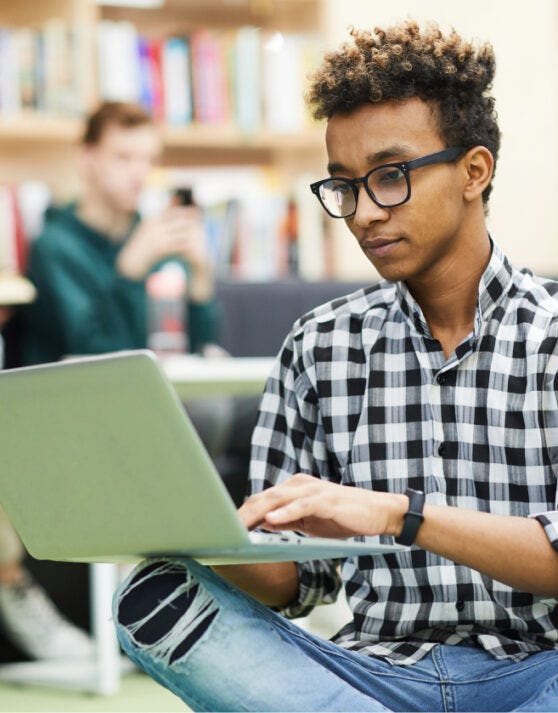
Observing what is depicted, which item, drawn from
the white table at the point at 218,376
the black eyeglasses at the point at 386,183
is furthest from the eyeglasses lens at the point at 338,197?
the white table at the point at 218,376

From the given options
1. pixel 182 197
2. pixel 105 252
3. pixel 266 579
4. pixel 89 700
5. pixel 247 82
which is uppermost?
pixel 247 82

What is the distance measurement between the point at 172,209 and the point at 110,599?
3.92 ft

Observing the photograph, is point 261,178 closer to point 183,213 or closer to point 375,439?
point 183,213

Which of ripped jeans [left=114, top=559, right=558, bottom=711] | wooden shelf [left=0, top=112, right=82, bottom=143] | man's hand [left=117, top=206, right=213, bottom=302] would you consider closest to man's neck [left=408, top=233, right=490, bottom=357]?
ripped jeans [left=114, top=559, right=558, bottom=711]

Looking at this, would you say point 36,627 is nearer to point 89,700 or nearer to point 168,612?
point 89,700

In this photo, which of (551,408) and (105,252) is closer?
(551,408)

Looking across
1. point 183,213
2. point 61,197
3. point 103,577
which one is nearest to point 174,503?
point 103,577

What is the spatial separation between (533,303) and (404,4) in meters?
2.50

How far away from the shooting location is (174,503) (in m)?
1.05

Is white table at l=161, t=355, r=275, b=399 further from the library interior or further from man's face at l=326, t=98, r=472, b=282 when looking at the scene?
man's face at l=326, t=98, r=472, b=282

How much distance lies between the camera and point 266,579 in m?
1.33

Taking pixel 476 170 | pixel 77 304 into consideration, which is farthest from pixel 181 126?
pixel 476 170

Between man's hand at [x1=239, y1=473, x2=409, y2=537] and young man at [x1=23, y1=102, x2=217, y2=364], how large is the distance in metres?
1.73

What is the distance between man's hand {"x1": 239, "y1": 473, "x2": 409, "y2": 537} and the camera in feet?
3.57
